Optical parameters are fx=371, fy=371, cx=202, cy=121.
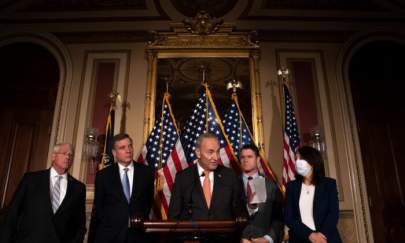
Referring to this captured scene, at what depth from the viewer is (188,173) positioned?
8.91 ft

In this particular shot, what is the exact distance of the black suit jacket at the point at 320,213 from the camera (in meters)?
2.70

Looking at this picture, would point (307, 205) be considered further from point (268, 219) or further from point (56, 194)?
point (56, 194)

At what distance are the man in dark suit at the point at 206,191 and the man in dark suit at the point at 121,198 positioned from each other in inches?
12.4

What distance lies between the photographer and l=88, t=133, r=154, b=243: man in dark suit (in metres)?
2.73

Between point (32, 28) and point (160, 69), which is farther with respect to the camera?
point (32, 28)

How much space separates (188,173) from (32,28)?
4.00 metres

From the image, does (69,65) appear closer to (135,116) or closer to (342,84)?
(135,116)

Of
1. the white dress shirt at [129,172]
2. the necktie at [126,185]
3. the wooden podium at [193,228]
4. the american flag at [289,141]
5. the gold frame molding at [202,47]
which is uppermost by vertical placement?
the gold frame molding at [202,47]

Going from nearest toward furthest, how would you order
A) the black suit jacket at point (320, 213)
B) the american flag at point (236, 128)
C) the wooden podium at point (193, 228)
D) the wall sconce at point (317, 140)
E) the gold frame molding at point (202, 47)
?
the wooden podium at point (193, 228) < the black suit jacket at point (320, 213) < the american flag at point (236, 128) < the wall sconce at point (317, 140) < the gold frame molding at point (202, 47)

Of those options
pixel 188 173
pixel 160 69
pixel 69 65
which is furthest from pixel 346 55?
pixel 69 65

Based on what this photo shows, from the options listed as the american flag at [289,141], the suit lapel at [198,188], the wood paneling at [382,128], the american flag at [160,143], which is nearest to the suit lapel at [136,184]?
the suit lapel at [198,188]

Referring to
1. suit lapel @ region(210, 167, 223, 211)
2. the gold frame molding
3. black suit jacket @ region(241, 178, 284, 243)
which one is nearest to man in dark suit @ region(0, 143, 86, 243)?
suit lapel @ region(210, 167, 223, 211)

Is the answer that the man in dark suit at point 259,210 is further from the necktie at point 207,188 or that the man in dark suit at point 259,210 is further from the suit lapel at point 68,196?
the suit lapel at point 68,196

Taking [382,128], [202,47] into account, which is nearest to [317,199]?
[382,128]
